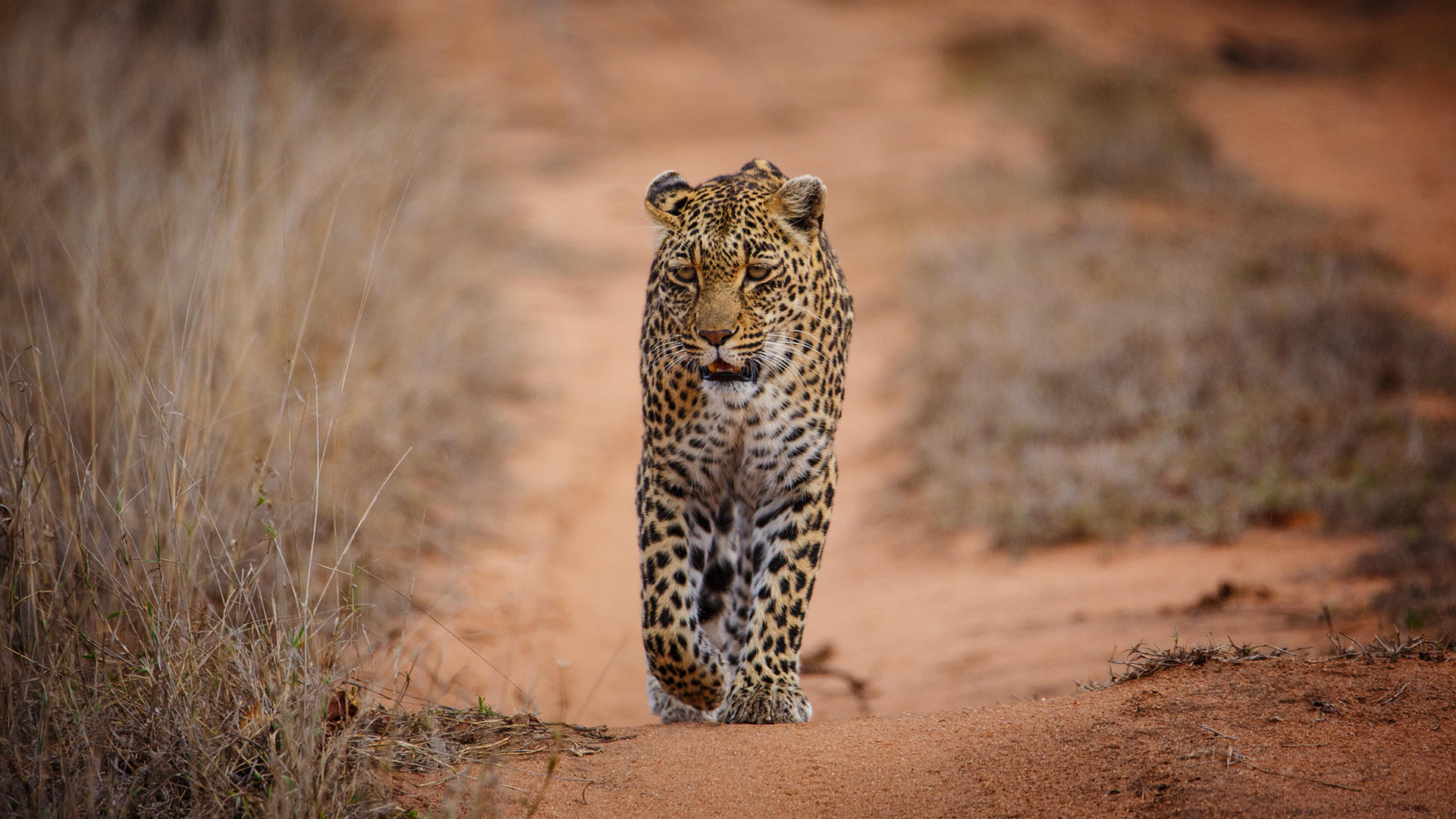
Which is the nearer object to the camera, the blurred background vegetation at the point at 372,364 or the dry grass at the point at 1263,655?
the blurred background vegetation at the point at 372,364

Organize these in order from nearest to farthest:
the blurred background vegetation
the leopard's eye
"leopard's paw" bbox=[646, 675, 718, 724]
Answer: the blurred background vegetation
the leopard's eye
"leopard's paw" bbox=[646, 675, 718, 724]

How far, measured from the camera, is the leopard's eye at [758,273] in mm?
4605

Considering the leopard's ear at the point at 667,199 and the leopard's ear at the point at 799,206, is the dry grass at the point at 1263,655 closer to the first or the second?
the leopard's ear at the point at 799,206

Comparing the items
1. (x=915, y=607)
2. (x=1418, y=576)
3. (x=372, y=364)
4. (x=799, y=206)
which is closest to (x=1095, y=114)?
(x=915, y=607)

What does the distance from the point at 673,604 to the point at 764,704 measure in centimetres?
51

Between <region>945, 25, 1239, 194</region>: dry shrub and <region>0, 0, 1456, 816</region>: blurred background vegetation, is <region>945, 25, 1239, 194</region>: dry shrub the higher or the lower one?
the higher one

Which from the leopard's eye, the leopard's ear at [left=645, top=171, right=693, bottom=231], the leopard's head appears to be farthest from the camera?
the leopard's ear at [left=645, top=171, right=693, bottom=231]

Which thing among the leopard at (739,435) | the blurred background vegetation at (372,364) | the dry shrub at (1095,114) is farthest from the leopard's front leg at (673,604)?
the dry shrub at (1095,114)

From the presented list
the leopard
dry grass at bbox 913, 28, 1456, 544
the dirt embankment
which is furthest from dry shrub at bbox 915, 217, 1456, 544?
the leopard

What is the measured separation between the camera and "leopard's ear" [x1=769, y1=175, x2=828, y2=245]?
4.74 meters

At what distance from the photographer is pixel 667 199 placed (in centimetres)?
498

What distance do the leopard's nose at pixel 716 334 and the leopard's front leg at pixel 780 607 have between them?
27.1 inches

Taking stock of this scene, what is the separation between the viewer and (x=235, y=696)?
10.9 feet

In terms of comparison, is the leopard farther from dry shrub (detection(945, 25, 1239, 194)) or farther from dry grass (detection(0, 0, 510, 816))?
dry shrub (detection(945, 25, 1239, 194))
